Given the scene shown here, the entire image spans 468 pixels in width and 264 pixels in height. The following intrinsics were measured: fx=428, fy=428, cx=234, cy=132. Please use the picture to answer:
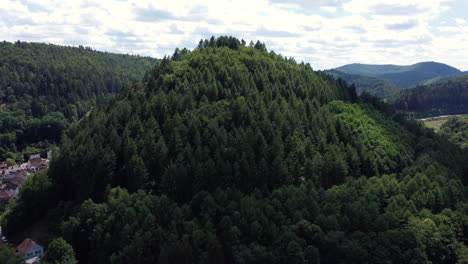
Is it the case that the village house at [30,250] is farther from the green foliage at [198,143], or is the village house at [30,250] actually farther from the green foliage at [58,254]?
the green foliage at [198,143]

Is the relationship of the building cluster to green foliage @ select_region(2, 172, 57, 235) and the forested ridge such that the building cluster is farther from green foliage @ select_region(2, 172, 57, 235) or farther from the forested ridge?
the forested ridge

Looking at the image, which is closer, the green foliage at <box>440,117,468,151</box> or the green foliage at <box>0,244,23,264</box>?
the green foliage at <box>0,244,23,264</box>

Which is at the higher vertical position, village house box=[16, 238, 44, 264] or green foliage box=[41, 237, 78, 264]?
green foliage box=[41, 237, 78, 264]

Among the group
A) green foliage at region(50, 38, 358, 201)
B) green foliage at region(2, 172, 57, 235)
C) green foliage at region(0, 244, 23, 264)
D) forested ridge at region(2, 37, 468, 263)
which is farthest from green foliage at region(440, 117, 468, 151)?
green foliage at region(0, 244, 23, 264)

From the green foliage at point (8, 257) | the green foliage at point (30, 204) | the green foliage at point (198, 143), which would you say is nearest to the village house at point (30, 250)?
the green foliage at point (8, 257)

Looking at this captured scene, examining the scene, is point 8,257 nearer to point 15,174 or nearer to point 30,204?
point 30,204

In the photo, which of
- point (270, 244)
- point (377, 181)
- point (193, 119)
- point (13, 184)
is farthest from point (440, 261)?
point (13, 184)
